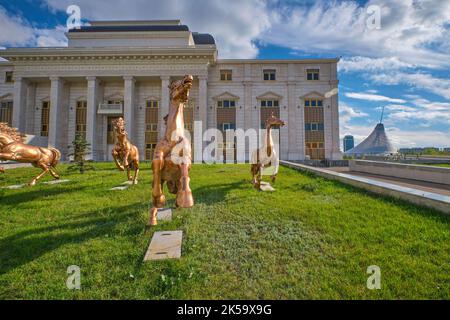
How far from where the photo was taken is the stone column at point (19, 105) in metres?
27.7

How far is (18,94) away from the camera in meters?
28.0

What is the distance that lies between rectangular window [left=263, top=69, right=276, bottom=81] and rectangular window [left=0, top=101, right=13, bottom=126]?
115 feet

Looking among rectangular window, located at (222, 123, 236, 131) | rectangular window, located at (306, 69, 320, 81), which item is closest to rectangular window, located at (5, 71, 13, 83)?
rectangular window, located at (222, 123, 236, 131)

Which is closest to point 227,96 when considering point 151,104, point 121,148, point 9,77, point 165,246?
point 151,104

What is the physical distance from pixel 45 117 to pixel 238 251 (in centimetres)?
3687

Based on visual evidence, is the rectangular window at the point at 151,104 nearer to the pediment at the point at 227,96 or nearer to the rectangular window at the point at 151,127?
the rectangular window at the point at 151,127

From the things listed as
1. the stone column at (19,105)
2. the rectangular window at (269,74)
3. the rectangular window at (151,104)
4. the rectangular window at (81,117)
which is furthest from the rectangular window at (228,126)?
the stone column at (19,105)

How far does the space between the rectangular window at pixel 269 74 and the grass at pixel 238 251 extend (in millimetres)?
28010

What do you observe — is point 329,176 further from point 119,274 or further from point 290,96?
point 290,96

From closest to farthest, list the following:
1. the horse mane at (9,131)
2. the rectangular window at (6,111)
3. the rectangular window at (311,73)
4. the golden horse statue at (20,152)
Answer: the golden horse statue at (20,152) < the horse mane at (9,131) < the rectangular window at (6,111) < the rectangular window at (311,73)

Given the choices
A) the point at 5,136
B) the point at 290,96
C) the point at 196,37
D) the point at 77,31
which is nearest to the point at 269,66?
the point at 290,96
